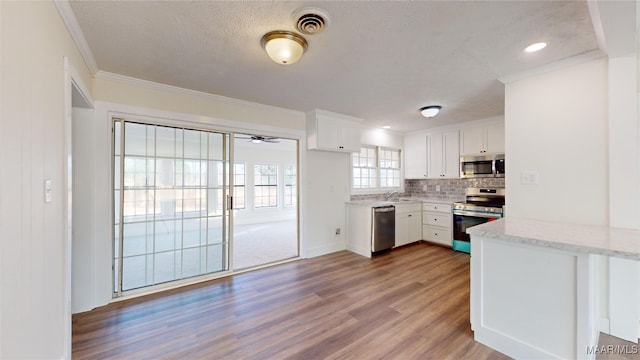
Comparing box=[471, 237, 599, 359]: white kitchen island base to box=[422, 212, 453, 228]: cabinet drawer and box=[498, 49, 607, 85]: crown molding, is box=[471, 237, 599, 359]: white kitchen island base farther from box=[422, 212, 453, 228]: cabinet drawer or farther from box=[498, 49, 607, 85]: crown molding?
box=[422, 212, 453, 228]: cabinet drawer

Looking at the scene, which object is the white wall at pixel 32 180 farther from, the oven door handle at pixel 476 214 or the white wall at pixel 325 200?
the oven door handle at pixel 476 214

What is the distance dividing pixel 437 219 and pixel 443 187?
2.78 feet

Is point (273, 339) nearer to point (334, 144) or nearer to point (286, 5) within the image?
point (286, 5)

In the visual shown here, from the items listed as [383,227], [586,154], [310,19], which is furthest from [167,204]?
[586,154]

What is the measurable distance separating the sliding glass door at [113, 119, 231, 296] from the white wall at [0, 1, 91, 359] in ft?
3.83

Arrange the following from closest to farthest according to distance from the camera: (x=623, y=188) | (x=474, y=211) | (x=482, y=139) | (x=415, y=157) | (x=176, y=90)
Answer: (x=623, y=188) < (x=176, y=90) < (x=474, y=211) < (x=482, y=139) < (x=415, y=157)

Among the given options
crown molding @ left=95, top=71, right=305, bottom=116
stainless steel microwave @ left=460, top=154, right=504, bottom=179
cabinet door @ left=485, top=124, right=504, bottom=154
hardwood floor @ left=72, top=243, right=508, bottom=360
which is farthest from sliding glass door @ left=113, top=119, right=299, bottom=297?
cabinet door @ left=485, top=124, right=504, bottom=154

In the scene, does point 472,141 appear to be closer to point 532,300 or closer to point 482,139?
point 482,139

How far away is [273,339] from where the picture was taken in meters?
2.08

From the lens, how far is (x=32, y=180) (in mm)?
1265

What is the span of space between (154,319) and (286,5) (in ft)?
Result: 9.33

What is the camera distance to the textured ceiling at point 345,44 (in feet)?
5.41

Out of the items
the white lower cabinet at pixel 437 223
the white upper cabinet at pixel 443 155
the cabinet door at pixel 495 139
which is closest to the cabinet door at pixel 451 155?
the white upper cabinet at pixel 443 155

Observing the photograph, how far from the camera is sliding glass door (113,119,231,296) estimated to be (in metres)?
2.83
